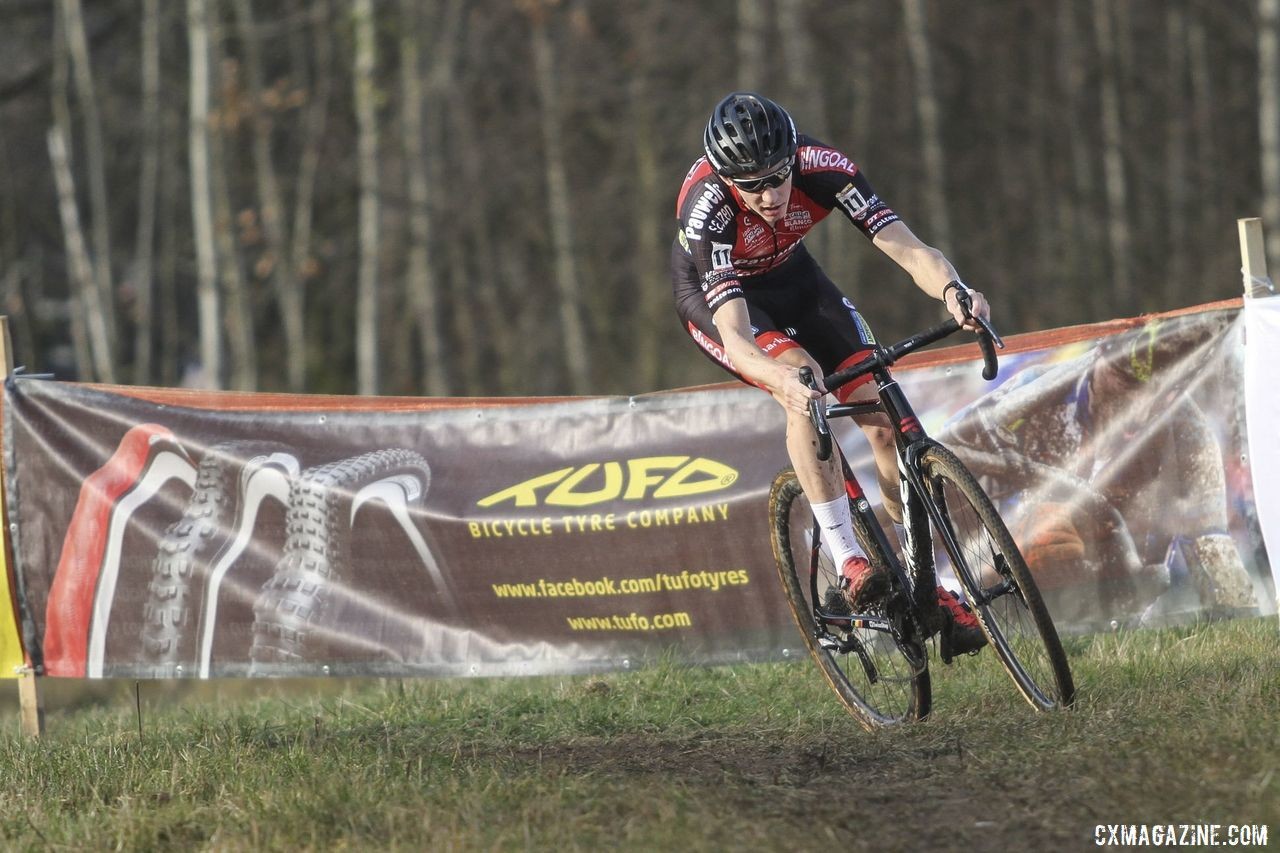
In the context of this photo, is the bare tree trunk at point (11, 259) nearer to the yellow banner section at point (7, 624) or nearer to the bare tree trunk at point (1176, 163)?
the bare tree trunk at point (1176, 163)

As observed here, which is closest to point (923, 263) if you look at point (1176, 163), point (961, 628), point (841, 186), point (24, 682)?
point (841, 186)

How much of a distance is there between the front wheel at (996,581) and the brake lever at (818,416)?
0.39 metres

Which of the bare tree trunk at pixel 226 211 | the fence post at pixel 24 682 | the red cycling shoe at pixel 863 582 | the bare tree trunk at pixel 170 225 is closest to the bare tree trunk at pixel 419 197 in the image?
the bare tree trunk at pixel 226 211

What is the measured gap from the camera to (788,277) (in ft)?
20.2

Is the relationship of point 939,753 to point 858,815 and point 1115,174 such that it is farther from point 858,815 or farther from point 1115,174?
point 1115,174

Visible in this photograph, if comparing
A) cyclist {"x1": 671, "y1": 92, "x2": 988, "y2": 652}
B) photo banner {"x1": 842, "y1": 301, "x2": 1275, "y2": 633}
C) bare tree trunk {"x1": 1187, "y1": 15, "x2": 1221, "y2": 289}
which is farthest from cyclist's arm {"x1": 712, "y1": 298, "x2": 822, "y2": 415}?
bare tree trunk {"x1": 1187, "y1": 15, "x2": 1221, "y2": 289}

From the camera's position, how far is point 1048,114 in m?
31.1

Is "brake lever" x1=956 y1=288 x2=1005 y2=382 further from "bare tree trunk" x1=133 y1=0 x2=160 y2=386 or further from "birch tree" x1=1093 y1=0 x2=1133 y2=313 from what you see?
"bare tree trunk" x1=133 y1=0 x2=160 y2=386

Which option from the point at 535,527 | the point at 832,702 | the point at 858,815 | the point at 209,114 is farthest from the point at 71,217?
the point at 858,815

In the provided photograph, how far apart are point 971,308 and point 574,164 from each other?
86.6 ft

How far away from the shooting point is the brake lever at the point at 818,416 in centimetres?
532

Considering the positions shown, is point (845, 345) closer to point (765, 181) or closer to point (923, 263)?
point (923, 263)

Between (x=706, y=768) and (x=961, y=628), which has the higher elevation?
(x=961, y=628)

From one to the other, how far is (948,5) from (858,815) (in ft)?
93.8
